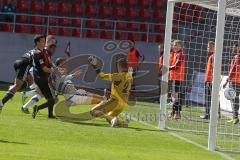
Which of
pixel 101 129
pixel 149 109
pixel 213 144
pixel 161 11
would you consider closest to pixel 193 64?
pixel 149 109

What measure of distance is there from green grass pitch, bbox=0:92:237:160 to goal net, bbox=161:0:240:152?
109 cm

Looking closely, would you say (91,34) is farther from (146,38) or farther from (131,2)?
(131,2)

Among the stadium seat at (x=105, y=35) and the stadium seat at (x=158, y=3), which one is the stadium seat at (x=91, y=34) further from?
the stadium seat at (x=158, y=3)

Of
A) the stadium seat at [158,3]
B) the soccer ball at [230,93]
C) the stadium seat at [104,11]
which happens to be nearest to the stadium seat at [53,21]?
the stadium seat at [104,11]

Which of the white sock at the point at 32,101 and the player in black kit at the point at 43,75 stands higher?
the player in black kit at the point at 43,75

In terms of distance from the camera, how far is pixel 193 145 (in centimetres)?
1378

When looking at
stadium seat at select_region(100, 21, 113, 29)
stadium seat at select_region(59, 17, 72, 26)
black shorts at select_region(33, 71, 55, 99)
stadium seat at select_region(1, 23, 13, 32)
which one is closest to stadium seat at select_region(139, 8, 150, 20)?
stadium seat at select_region(100, 21, 113, 29)

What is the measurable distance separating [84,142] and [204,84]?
31.2ft

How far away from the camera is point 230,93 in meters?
18.3

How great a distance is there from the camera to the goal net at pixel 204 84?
16375 mm

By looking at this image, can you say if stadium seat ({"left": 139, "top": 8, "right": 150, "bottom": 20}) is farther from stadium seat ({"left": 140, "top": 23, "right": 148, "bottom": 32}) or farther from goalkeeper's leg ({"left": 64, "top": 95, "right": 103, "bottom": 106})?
goalkeeper's leg ({"left": 64, "top": 95, "right": 103, "bottom": 106})

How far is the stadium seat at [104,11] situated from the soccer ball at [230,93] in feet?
51.1

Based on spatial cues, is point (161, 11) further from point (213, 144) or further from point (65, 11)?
point (213, 144)

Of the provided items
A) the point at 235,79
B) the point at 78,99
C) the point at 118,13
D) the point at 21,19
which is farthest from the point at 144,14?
the point at 235,79
